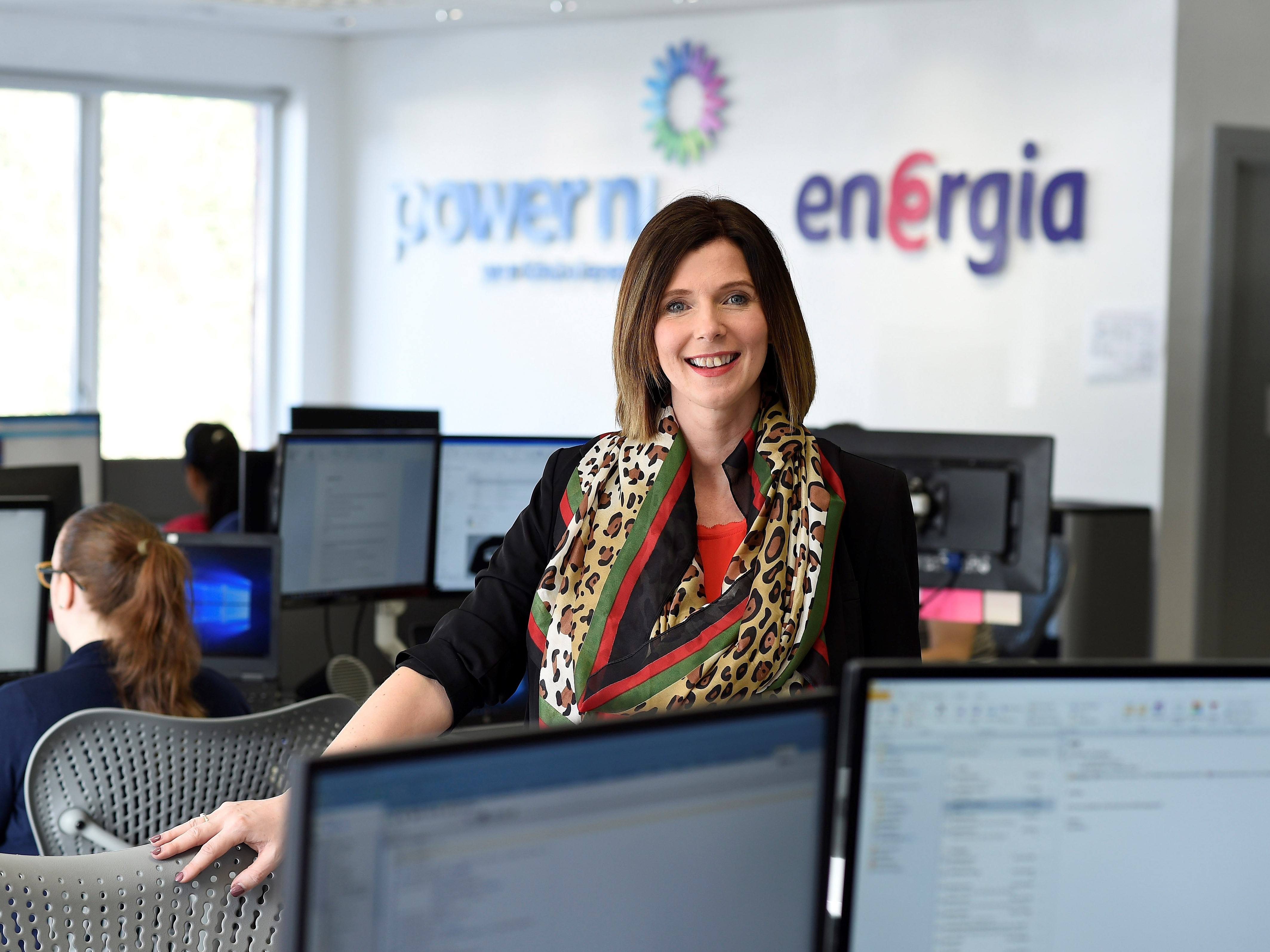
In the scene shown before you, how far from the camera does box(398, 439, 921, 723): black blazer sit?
161cm

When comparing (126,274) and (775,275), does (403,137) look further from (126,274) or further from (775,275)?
(775,275)

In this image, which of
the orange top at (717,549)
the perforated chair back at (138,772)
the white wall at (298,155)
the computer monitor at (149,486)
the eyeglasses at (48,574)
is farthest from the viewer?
the white wall at (298,155)

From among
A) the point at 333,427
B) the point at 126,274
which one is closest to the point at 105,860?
the point at 333,427

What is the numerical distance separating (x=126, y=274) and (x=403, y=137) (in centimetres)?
154

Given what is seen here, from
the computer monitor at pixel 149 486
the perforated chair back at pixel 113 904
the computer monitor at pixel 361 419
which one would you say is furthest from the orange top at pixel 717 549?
the computer monitor at pixel 149 486

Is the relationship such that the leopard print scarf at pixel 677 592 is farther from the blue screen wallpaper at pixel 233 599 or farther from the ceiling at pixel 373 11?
the ceiling at pixel 373 11

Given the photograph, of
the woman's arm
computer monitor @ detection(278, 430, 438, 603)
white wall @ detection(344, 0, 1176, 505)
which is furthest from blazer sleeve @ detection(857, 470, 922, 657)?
white wall @ detection(344, 0, 1176, 505)

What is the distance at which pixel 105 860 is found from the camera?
49.4 inches

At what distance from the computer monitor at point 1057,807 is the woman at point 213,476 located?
3118 millimetres

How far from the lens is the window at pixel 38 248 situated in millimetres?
6598

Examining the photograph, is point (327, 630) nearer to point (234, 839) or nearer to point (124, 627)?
point (124, 627)

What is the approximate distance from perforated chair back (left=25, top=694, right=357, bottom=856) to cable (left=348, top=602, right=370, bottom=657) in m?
1.27

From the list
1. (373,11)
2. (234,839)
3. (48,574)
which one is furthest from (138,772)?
(373,11)

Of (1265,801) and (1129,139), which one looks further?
(1129,139)
